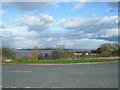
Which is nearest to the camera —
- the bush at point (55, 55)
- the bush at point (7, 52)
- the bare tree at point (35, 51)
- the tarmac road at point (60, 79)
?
the tarmac road at point (60, 79)

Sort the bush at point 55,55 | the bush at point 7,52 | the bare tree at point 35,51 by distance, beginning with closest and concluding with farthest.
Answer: the bush at point 7,52, the bare tree at point 35,51, the bush at point 55,55

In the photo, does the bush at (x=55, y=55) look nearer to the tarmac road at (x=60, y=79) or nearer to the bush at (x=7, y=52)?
the bush at (x=7, y=52)

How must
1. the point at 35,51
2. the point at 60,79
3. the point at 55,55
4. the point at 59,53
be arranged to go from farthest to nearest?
the point at 59,53, the point at 55,55, the point at 35,51, the point at 60,79

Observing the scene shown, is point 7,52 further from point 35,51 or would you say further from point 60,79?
point 60,79

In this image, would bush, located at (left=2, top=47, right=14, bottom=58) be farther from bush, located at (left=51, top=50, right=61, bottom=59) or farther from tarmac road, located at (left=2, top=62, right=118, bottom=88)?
tarmac road, located at (left=2, top=62, right=118, bottom=88)

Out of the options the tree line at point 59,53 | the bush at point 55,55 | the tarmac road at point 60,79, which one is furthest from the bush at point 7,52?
the tarmac road at point 60,79

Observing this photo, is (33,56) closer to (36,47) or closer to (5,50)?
(36,47)

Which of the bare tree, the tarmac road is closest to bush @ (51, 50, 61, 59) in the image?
the bare tree

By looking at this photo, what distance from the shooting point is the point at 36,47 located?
25.1 m

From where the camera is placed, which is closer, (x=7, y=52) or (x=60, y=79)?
(x=60, y=79)

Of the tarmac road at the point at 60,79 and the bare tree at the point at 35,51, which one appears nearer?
the tarmac road at the point at 60,79

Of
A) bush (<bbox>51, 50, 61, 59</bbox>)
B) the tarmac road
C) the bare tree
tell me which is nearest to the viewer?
the tarmac road

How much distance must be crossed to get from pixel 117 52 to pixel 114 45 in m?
4.19

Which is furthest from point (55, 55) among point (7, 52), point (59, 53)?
point (7, 52)
